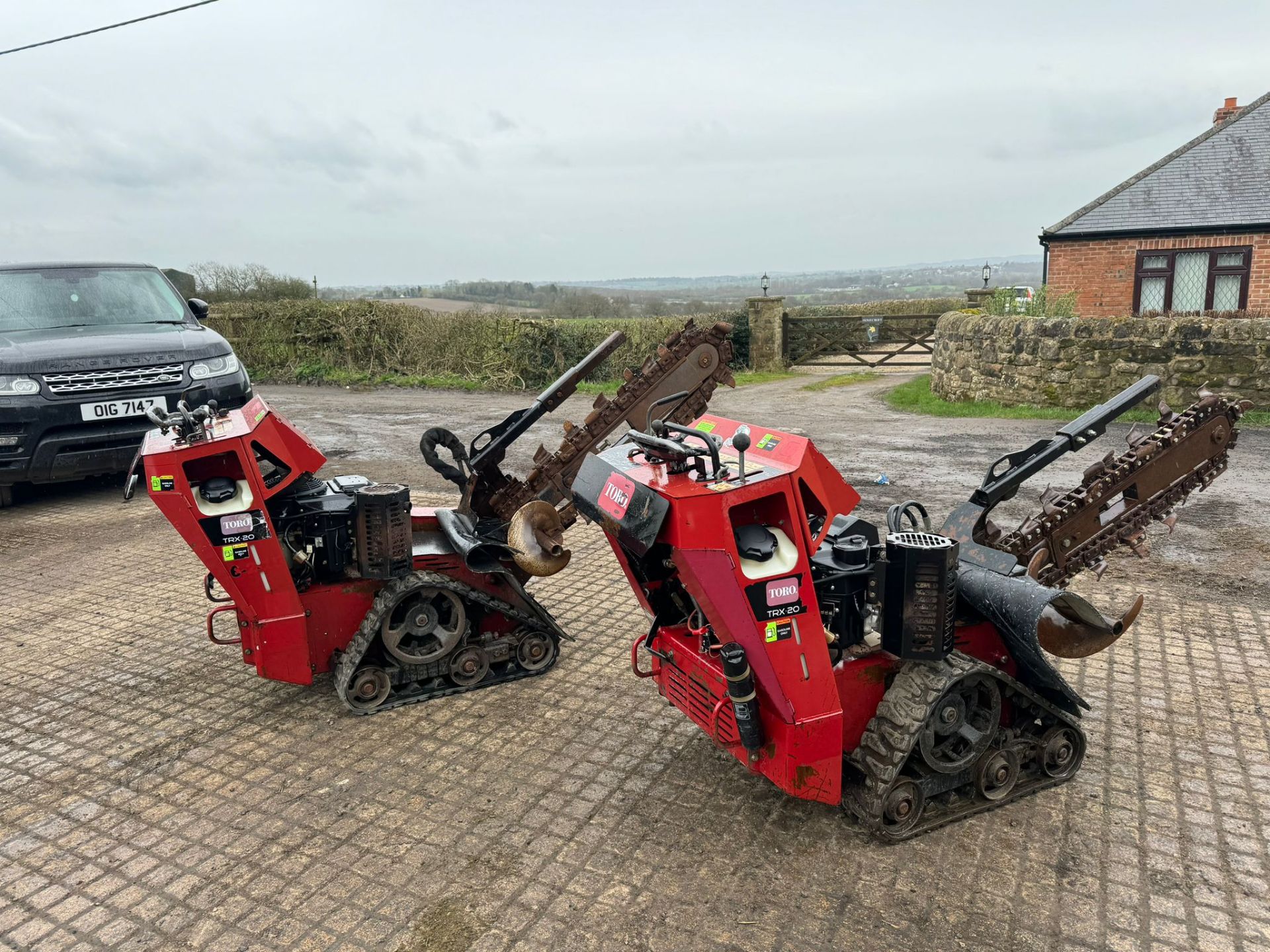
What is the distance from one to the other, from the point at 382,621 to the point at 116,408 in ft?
19.5

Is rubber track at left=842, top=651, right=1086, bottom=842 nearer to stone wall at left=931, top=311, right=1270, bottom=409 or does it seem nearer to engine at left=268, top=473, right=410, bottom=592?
engine at left=268, top=473, right=410, bottom=592

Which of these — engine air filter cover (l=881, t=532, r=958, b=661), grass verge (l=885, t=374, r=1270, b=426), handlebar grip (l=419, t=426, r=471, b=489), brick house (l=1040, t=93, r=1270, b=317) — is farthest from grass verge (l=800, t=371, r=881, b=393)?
engine air filter cover (l=881, t=532, r=958, b=661)

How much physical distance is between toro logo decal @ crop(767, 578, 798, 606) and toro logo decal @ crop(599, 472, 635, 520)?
0.63m

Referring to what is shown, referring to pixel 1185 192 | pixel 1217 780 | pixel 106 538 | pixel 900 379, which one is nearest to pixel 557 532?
pixel 1217 780

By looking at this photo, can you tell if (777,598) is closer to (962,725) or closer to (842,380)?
(962,725)

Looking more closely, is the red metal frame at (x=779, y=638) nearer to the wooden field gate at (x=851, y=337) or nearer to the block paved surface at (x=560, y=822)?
the block paved surface at (x=560, y=822)

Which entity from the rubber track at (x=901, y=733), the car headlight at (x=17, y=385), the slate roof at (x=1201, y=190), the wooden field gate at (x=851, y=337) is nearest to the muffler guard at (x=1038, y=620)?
the rubber track at (x=901, y=733)

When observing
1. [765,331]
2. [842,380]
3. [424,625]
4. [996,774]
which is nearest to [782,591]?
[996,774]

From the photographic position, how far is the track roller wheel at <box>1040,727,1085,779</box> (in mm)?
4176

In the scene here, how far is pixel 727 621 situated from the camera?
352cm

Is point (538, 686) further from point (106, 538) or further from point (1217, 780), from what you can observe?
point (106, 538)

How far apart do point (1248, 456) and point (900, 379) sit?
9648 mm

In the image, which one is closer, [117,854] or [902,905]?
[902,905]

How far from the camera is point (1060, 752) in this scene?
4242 millimetres
